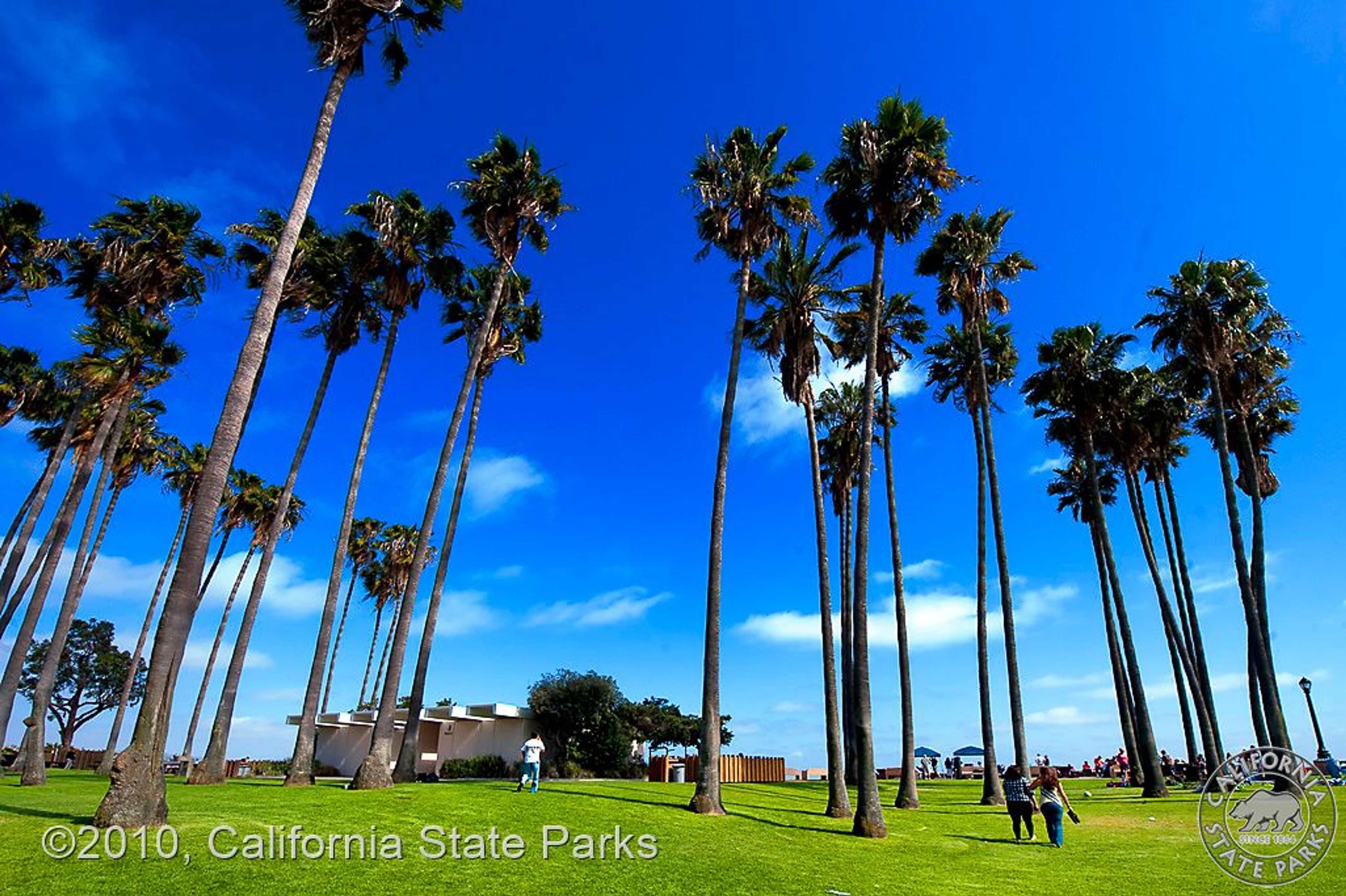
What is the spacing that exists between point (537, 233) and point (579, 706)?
25.2 m

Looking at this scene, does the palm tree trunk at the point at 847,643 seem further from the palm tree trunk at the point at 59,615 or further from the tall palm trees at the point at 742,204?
the palm tree trunk at the point at 59,615

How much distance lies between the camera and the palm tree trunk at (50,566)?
80.8 ft

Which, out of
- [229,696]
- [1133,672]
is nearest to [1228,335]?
[1133,672]

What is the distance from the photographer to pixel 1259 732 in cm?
3139

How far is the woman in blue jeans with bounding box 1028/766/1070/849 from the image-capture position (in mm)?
15195

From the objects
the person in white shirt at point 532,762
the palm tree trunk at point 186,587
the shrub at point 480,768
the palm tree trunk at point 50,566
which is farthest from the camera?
the shrub at point 480,768

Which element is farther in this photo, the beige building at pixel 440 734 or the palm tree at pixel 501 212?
the beige building at pixel 440 734

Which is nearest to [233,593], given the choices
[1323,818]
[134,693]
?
[134,693]

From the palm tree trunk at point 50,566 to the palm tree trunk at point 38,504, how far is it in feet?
2.26

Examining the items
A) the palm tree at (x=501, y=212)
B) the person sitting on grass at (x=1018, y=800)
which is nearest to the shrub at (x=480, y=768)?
the palm tree at (x=501, y=212)

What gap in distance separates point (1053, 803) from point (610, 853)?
9562mm

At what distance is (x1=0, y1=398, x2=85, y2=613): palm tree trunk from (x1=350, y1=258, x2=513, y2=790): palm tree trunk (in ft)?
48.4

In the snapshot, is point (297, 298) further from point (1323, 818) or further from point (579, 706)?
point (1323, 818)

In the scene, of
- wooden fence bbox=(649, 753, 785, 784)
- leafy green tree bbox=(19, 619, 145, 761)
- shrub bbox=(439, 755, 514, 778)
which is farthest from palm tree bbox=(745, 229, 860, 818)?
leafy green tree bbox=(19, 619, 145, 761)
